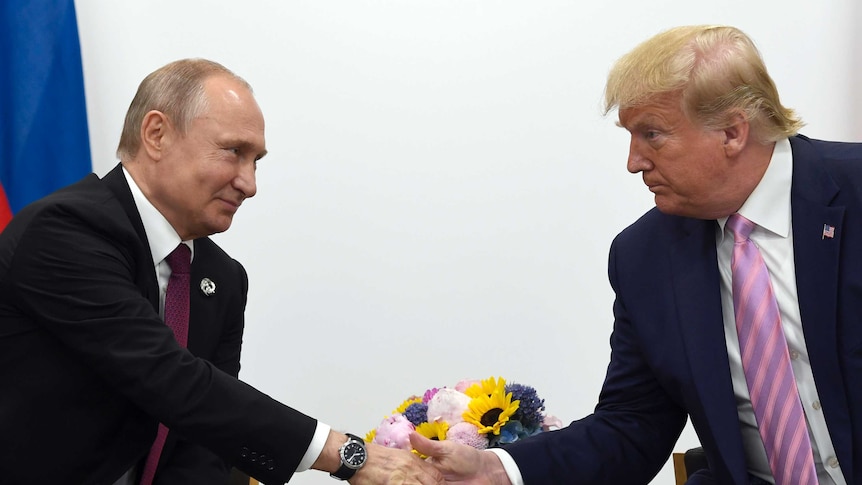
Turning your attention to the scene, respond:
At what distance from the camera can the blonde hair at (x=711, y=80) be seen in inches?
91.0

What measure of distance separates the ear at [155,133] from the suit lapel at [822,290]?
1.65 meters

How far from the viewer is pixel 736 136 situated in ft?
7.70

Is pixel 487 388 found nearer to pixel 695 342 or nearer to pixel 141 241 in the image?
pixel 695 342

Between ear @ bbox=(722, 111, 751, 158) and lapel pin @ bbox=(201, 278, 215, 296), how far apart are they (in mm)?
1486

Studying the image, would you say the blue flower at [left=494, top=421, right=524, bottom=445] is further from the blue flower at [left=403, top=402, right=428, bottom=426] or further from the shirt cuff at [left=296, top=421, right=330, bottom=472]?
the shirt cuff at [left=296, top=421, right=330, bottom=472]

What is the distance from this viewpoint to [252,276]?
162 inches

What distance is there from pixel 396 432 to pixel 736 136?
1152mm

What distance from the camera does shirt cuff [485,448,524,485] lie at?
8.53ft

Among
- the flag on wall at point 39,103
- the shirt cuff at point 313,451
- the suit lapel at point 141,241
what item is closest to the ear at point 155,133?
the suit lapel at point 141,241

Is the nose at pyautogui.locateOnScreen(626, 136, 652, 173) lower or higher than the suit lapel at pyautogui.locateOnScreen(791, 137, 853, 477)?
higher

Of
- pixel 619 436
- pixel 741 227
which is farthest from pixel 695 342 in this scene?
pixel 619 436

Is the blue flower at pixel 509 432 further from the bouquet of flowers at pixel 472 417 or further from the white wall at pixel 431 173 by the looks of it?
the white wall at pixel 431 173

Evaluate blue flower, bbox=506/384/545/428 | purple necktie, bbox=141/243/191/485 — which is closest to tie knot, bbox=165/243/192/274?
purple necktie, bbox=141/243/191/485

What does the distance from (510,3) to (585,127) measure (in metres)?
0.62
